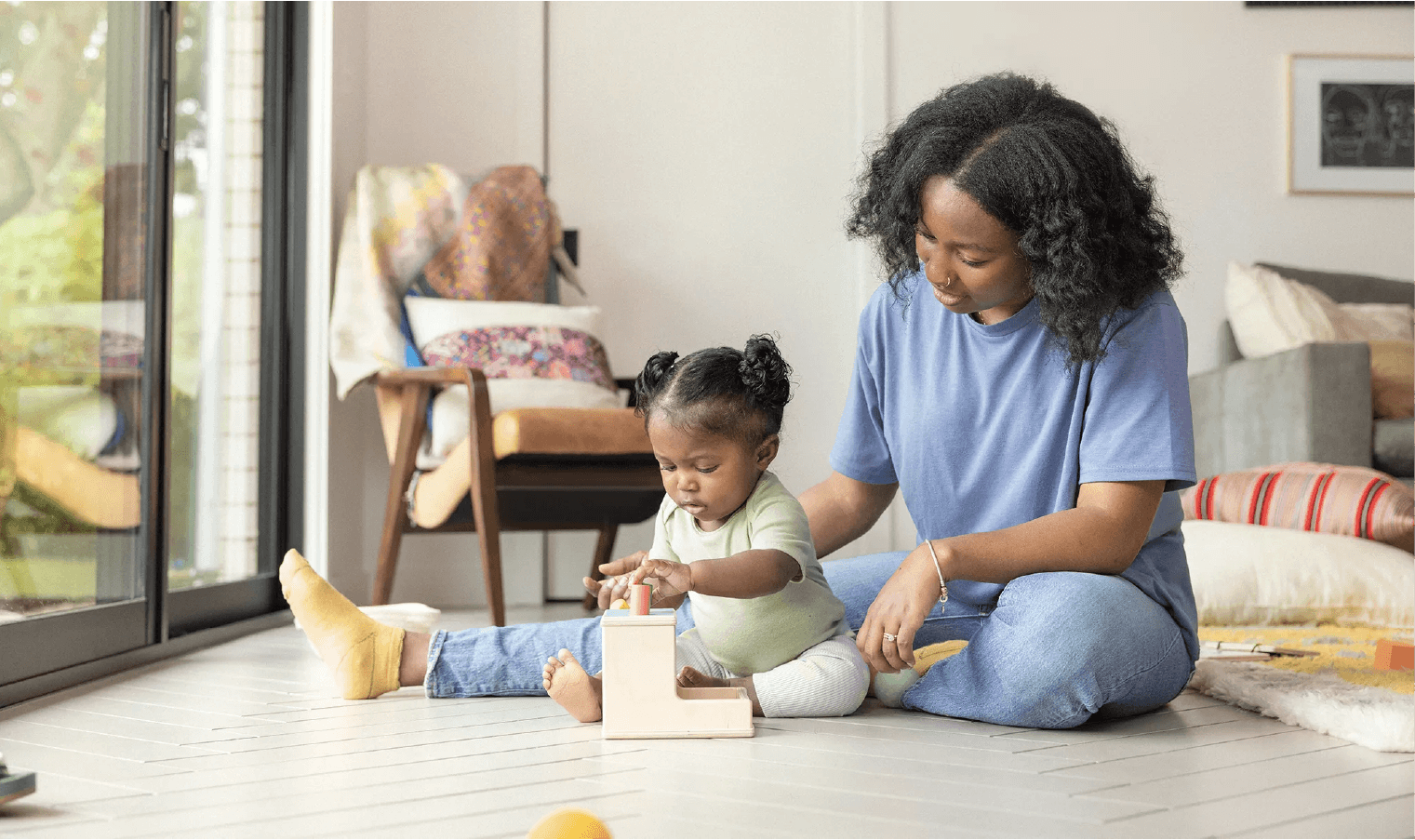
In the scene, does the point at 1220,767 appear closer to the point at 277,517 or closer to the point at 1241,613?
the point at 1241,613

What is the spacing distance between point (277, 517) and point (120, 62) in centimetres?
138

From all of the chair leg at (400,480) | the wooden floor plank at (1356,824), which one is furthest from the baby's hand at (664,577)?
the chair leg at (400,480)

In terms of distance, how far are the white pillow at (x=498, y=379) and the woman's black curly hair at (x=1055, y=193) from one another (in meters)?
1.73

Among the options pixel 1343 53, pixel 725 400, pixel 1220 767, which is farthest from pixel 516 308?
pixel 1343 53

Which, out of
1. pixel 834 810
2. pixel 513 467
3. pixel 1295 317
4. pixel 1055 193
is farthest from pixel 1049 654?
pixel 1295 317

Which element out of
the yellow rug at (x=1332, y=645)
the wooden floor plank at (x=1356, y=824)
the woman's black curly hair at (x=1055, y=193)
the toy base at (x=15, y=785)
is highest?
the woman's black curly hair at (x=1055, y=193)

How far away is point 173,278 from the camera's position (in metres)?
2.66

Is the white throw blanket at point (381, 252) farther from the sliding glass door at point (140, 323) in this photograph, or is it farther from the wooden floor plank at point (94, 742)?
the wooden floor plank at point (94, 742)

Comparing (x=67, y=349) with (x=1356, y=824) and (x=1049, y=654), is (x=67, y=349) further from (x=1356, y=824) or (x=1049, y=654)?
(x=1356, y=824)

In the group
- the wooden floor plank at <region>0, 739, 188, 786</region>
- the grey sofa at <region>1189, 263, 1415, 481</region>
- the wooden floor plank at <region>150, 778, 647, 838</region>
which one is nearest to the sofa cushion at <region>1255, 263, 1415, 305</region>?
the grey sofa at <region>1189, 263, 1415, 481</region>

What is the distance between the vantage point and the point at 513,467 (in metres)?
2.89

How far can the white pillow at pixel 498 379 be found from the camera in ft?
9.97

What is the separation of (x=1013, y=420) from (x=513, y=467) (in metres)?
1.58

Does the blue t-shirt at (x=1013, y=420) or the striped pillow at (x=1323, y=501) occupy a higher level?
the blue t-shirt at (x=1013, y=420)
